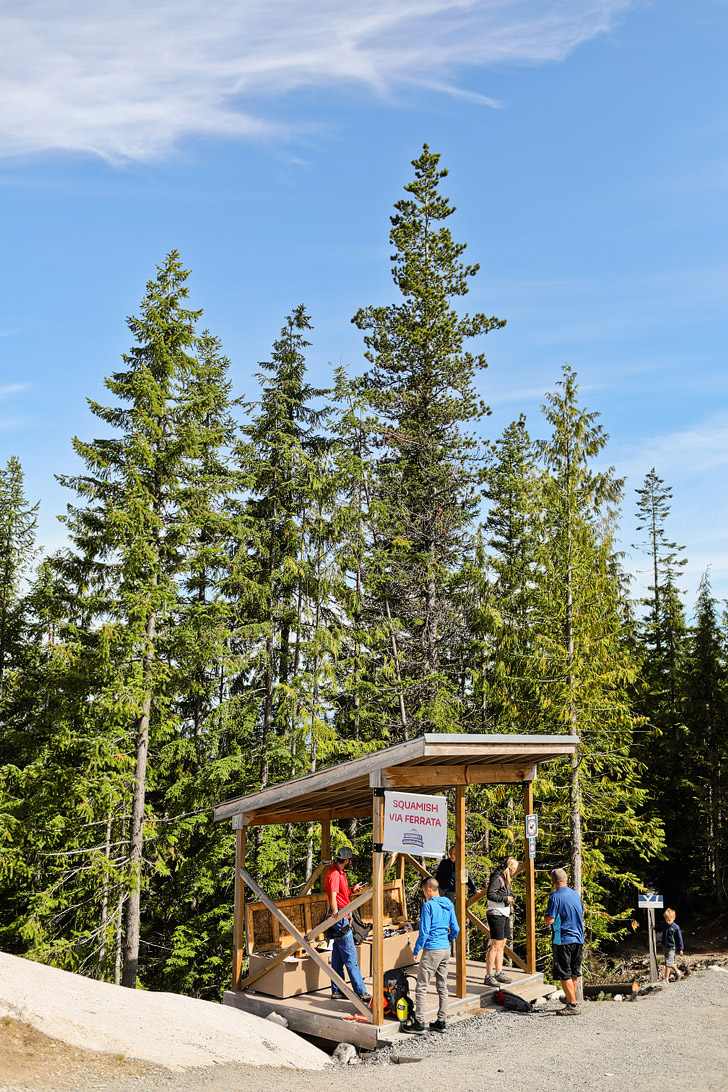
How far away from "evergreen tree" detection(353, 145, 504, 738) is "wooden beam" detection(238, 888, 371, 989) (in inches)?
403

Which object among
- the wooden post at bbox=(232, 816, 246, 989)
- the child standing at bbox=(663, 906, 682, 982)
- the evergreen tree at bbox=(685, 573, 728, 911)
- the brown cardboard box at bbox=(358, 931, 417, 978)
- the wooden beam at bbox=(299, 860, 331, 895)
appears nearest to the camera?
the brown cardboard box at bbox=(358, 931, 417, 978)

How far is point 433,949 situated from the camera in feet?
32.4

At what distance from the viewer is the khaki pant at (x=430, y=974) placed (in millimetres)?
9859

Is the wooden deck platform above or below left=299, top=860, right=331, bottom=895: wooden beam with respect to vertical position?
below

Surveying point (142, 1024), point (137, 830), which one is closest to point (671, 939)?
point (137, 830)

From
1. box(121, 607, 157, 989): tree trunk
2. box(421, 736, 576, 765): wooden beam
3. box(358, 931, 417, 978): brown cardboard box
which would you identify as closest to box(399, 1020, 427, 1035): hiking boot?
box(358, 931, 417, 978): brown cardboard box

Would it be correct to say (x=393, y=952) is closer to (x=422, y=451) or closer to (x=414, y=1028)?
(x=414, y=1028)

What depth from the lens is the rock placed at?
958cm

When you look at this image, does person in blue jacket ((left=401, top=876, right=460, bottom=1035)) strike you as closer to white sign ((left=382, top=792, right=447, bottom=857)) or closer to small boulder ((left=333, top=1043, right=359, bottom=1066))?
white sign ((left=382, top=792, right=447, bottom=857))

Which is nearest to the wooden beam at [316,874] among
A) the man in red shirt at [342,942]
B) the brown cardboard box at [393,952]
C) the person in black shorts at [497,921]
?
the brown cardboard box at [393,952]

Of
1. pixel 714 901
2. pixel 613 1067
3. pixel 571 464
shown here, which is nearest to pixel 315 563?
pixel 571 464

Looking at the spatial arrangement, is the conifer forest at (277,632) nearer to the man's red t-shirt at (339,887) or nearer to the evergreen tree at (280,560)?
the evergreen tree at (280,560)

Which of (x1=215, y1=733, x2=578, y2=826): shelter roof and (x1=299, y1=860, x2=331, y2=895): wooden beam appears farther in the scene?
(x1=299, y1=860, x2=331, y2=895): wooden beam

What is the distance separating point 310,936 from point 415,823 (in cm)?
232
